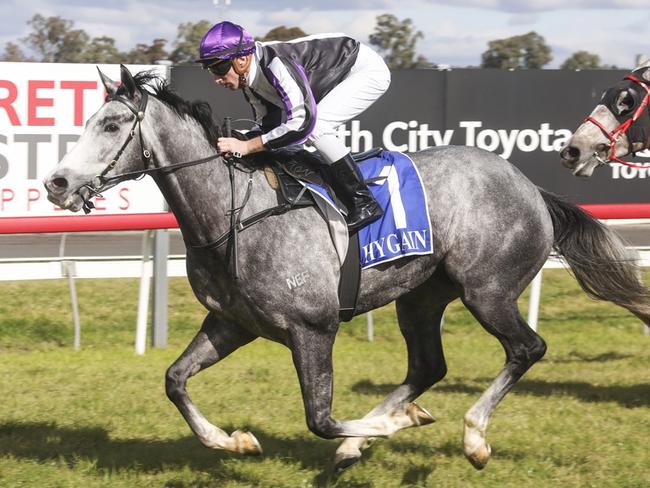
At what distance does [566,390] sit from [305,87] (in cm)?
313

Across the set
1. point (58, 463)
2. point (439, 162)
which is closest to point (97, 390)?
point (58, 463)

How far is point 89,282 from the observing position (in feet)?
31.7

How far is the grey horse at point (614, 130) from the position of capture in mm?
5191

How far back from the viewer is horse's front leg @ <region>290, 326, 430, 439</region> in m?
4.34

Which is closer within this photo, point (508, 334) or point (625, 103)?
point (508, 334)

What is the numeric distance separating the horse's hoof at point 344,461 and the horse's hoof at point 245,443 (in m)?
0.38

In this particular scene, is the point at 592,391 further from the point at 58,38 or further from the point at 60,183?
the point at 58,38

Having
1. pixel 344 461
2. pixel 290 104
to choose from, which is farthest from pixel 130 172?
pixel 344 461

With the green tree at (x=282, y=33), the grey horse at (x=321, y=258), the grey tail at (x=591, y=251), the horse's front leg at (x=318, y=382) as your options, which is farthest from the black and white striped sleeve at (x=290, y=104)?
the green tree at (x=282, y=33)

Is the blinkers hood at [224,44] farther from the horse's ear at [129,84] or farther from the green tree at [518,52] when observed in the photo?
→ the green tree at [518,52]

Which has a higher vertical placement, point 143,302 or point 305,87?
point 305,87

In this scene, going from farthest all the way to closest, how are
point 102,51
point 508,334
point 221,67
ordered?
point 102,51, point 508,334, point 221,67

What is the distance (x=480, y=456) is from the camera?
4.58m

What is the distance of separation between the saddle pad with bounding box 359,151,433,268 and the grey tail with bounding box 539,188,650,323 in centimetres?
85
